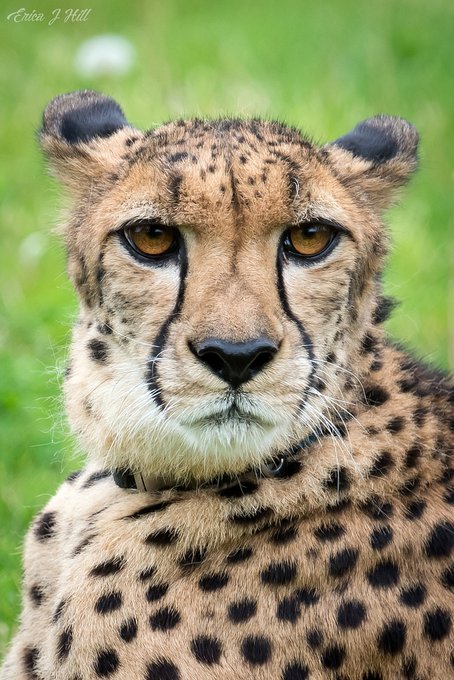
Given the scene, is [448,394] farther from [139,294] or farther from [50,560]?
[50,560]

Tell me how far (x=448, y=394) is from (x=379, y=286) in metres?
0.39

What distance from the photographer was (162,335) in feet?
10.9

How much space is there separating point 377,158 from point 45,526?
61.6 inches

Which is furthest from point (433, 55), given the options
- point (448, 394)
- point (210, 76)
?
point (448, 394)

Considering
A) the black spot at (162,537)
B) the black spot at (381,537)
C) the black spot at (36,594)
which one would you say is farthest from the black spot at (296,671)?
the black spot at (36,594)

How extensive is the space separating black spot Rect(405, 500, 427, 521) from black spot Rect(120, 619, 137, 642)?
2.61 feet

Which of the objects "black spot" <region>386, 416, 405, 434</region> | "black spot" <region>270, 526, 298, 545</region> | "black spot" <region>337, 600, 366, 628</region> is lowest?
"black spot" <region>337, 600, 366, 628</region>

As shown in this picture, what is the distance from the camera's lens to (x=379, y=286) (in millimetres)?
3760

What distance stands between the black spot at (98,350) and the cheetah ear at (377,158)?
873mm

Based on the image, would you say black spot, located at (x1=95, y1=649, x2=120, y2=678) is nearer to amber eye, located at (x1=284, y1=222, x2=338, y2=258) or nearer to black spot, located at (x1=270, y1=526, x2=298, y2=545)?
black spot, located at (x1=270, y1=526, x2=298, y2=545)

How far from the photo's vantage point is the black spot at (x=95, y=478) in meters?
3.83

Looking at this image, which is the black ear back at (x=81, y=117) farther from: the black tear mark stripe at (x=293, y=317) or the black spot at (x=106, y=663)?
→ the black spot at (x=106, y=663)

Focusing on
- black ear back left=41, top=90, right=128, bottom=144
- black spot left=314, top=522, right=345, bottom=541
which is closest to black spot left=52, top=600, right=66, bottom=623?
black spot left=314, top=522, right=345, bottom=541

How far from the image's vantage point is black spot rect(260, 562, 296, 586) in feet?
10.8
